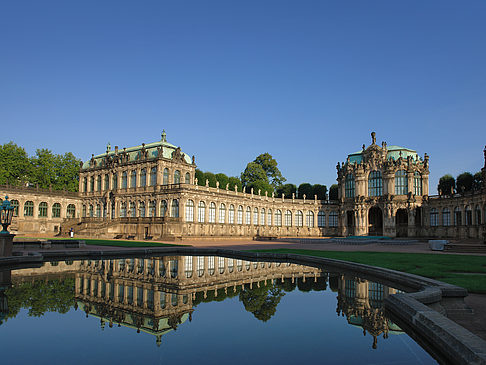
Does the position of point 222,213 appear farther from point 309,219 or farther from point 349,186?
point 349,186

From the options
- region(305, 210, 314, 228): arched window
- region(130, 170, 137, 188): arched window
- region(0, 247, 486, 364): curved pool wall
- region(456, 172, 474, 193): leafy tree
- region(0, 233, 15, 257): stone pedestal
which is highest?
region(456, 172, 474, 193): leafy tree

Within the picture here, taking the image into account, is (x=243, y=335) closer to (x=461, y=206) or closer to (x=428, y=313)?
(x=428, y=313)

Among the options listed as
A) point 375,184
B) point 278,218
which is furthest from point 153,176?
point 375,184

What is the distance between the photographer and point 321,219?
268 feet

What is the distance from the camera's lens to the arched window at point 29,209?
212 feet

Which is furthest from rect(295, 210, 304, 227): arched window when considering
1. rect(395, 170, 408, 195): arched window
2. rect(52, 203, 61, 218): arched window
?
rect(52, 203, 61, 218): arched window

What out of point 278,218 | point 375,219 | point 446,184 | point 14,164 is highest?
point 14,164

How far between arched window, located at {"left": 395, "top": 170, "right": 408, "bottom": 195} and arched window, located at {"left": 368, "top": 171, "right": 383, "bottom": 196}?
303cm

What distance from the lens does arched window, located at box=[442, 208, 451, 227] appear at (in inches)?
2559

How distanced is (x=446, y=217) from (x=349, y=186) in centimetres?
1938

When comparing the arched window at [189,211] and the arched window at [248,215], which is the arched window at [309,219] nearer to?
the arched window at [248,215]

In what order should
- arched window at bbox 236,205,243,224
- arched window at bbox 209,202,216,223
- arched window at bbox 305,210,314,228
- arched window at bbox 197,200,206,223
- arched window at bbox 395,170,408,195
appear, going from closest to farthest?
arched window at bbox 197,200,206,223 → arched window at bbox 209,202,216,223 → arched window at bbox 236,205,243,224 → arched window at bbox 395,170,408,195 → arched window at bbox 305,210,314,228

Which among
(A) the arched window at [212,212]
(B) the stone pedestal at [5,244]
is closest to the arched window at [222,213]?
(A) the arched window at [212,212]

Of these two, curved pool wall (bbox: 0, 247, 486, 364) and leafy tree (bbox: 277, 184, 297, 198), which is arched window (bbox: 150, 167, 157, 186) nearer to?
leafy tree (bbox: 277, 184, 297, 198)
